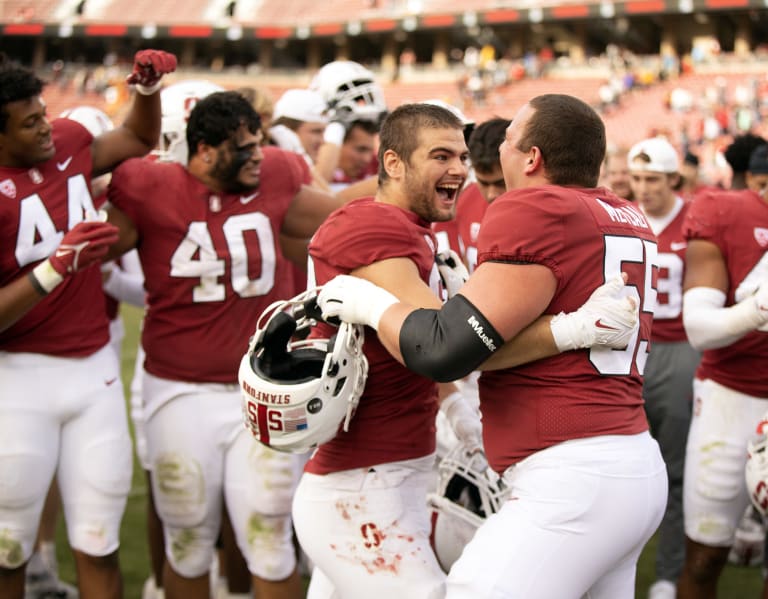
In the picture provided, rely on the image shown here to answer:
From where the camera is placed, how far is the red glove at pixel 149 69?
3.27 m

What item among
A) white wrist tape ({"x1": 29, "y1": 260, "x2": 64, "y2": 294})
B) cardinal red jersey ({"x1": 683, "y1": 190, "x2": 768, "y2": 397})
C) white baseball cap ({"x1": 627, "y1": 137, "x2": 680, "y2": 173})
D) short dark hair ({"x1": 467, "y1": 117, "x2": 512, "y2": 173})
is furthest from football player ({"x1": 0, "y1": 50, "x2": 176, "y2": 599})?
white baseball cap ({"x1": 627, "y1": 137, "x2": 680, "y2": 173})

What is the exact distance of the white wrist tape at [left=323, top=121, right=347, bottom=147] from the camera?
466cm

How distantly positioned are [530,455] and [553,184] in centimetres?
67

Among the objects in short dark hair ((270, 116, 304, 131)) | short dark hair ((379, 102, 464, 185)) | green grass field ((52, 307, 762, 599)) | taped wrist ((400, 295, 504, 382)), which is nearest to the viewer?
taped wrist ((400, 295, 504, 382))

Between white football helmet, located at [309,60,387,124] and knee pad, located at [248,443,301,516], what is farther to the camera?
white football helmet, located at [309,60,387,124]

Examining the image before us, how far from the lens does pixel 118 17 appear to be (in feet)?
115

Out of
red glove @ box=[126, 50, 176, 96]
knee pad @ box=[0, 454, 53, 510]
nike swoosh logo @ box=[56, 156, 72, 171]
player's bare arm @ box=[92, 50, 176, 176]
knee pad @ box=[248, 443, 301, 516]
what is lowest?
knee pad @ box=[248, 443, 301, 516]

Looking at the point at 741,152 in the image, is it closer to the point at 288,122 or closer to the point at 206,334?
the point at 288,122

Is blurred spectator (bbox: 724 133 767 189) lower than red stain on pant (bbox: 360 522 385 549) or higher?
higher

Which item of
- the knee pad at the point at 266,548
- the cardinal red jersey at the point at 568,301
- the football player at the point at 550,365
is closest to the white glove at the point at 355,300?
the football player at the point at 550,365

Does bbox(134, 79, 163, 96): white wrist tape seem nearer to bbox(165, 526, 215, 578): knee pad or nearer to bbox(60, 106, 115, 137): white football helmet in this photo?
bbox(60, 106, 115, 137): white football helmet

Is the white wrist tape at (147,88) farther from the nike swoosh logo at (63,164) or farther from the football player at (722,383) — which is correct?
the football player at (722,383)

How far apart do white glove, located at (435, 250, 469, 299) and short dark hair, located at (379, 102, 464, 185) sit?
29cm

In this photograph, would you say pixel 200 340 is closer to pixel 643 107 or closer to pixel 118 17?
pixel 643 107
